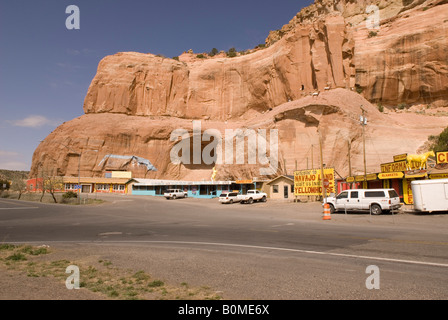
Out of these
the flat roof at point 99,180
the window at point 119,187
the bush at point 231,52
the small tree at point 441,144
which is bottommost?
the window at point 119,187

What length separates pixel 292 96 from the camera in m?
71.3

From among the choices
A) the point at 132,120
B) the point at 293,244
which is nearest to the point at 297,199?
the point at 293,244

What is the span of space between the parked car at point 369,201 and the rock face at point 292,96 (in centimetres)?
2204

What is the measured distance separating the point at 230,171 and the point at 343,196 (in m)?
35.6

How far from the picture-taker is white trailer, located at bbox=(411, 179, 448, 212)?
728 inches

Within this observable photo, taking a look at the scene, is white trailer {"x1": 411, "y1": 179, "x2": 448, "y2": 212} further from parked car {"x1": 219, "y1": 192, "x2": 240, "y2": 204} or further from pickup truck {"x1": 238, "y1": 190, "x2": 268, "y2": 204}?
parked car {"x1": 219, "y1": 192, "x2": 240, "y2": 204}

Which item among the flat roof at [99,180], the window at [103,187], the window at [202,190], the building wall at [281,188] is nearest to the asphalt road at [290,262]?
the building wall at [281,188]

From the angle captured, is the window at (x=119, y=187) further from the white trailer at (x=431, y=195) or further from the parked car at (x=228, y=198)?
the white trailer at (x=431, y=195)

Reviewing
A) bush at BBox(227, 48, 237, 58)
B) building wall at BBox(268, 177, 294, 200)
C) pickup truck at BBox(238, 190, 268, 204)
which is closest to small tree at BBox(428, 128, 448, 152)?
building wall at BBox(268, 177, 294, 200)

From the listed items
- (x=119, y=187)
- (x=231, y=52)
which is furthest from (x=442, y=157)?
(x=231, y=52)

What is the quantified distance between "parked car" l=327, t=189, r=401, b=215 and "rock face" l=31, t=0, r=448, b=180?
868 inches

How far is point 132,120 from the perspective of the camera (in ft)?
269

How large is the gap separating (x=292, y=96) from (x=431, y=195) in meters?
55.2

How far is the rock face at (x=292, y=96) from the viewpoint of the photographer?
48.4m
